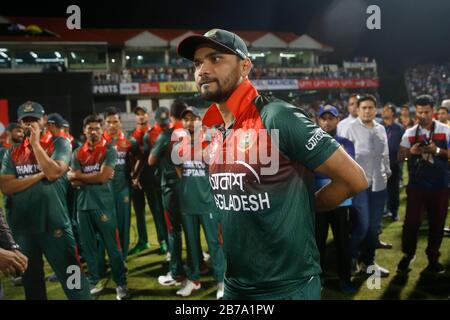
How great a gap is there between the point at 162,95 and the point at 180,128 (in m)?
23.5

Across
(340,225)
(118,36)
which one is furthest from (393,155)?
(118,36)

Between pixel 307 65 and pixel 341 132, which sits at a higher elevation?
pixel 307 65

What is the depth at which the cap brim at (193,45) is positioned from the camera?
1.75 meters

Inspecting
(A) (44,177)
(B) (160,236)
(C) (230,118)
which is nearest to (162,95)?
(B) (160,236)

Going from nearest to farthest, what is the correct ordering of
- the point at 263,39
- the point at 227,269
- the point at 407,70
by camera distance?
1. the point at 227,269
2. the point at 263,39
3. the point at 407,70

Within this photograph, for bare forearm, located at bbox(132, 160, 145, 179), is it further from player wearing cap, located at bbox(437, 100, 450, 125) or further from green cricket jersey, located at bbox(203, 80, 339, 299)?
player wearing cap, located at bbox(437, 100, 450, 125)

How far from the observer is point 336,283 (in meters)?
4.46

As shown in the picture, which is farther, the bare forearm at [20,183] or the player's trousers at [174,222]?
the player's trousers at [174,222]

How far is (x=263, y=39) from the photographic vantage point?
1364 inches

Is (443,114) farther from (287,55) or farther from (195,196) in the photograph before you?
(287,55)

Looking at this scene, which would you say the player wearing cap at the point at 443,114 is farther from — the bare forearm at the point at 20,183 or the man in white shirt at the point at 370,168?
the bare forearm at the point at 20,183

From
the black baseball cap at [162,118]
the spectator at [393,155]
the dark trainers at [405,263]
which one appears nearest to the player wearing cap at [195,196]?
the black baseball cap at [162,118]

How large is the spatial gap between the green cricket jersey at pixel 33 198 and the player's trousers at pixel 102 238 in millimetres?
834

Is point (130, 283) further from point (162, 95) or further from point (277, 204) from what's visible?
point (162, 95)
